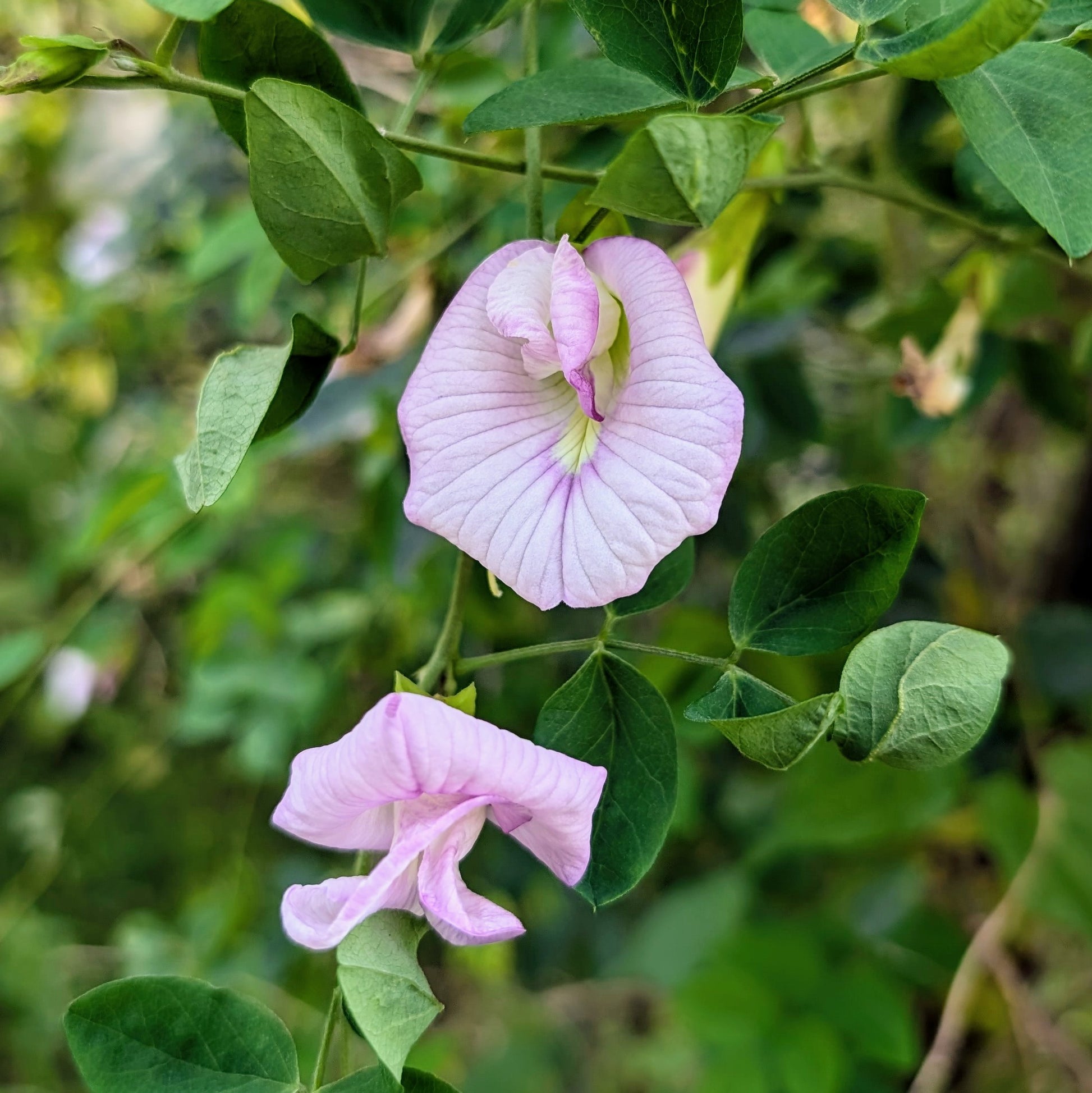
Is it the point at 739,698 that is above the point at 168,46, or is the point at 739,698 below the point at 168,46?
below

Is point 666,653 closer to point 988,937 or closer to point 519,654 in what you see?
point 519,654

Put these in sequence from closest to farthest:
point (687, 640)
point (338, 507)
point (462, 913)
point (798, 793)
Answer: point (462, 913), point (687, 640), point (798, 793), point (338, 507)

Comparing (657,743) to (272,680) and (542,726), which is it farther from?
(272,680)

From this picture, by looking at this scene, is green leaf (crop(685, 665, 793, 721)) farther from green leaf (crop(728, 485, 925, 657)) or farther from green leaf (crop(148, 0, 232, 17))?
green leaf (crop(148, 0, 232, 17))

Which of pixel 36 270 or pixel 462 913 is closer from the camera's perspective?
pixel 462 913

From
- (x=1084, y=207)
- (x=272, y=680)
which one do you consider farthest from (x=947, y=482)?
(x=1084, y=207)

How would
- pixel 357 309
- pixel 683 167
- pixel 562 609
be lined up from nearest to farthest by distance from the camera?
pixel 683 167 → pixel 357 309 → pixel 562 609

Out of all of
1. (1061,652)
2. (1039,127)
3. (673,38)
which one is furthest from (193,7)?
(1061,652)
